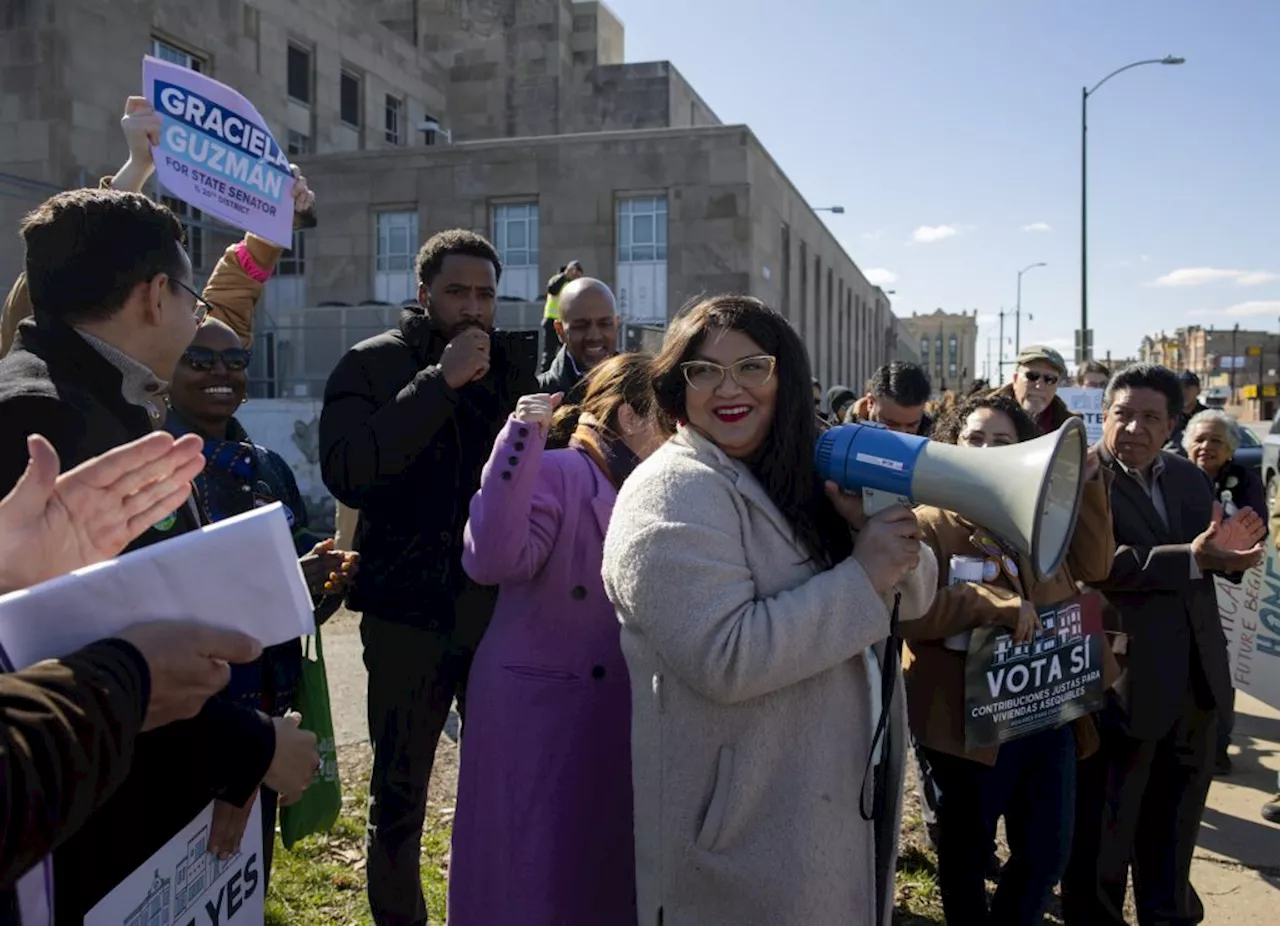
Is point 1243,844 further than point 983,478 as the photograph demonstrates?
Yes

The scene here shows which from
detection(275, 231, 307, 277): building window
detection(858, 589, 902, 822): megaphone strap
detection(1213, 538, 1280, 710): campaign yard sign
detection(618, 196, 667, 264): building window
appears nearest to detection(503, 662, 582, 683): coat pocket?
detection(858, 589, 902, 822): megaphone strap

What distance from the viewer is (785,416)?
2139 millimetres

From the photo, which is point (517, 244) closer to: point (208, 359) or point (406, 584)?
point (208, 359)

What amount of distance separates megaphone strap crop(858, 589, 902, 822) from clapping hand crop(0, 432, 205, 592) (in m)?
1.40

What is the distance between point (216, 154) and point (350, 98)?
2511 cm

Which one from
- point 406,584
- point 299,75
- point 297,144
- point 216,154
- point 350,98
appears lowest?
point 406,584

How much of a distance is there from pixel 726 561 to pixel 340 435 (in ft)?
5.00

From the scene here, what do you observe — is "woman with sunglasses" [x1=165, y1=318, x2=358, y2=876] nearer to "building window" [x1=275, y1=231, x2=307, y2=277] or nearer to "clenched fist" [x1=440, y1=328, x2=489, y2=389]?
"clenched fist" [x1=440, y1=328, x2=489, y2=389]

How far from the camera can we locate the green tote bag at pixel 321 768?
9.17 ft

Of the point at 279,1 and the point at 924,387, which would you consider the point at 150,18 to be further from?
the point at 924,387

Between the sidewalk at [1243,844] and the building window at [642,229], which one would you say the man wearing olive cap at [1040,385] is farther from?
the building window at [642,229]

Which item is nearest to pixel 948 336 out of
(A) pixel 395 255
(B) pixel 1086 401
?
(A) pixel 395 255

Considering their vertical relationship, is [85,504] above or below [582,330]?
below

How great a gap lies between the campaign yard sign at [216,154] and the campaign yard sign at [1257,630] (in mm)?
4507
